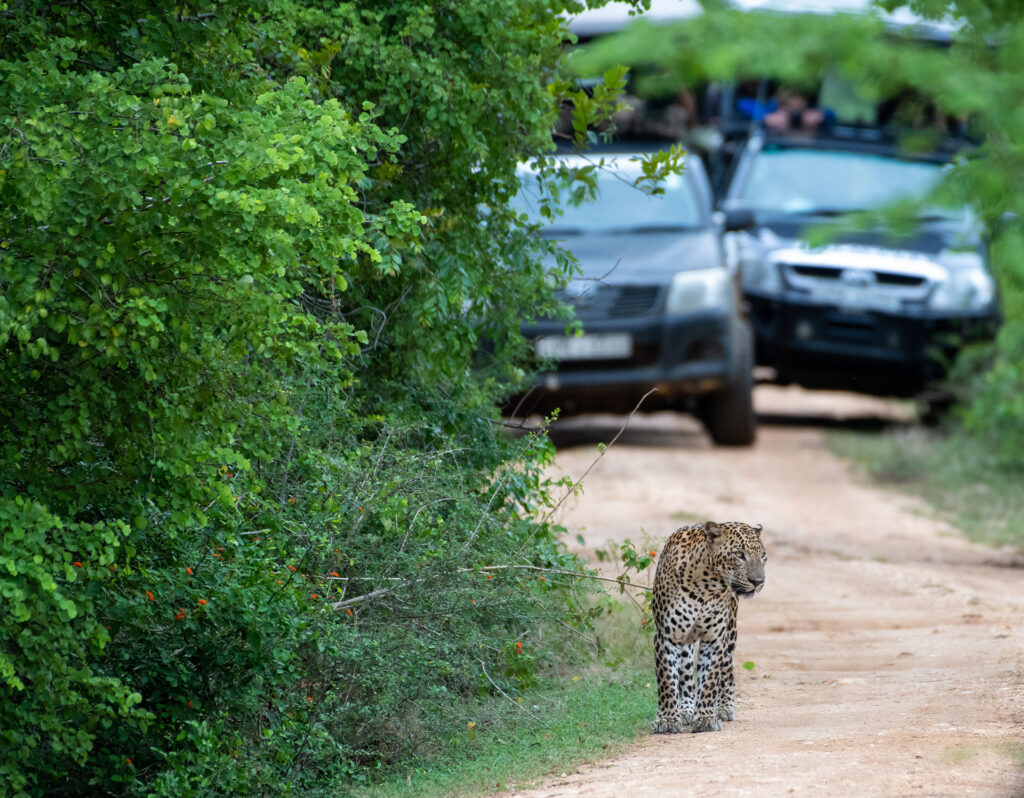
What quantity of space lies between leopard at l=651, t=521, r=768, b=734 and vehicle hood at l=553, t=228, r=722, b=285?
7.62m

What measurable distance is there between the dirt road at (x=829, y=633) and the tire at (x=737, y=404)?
0.26 meters

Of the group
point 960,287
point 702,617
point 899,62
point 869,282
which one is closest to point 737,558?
point 702,617

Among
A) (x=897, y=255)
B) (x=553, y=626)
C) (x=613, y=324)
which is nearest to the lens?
(x=553, y=626)

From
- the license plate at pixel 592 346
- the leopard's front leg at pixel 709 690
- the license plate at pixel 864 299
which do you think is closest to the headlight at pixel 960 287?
the license plate at pixel 864 299

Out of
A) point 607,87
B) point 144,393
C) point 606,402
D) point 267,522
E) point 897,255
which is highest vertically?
point 607,87

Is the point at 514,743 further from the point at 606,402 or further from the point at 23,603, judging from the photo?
the point at 606,402

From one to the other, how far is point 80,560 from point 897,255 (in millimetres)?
11372

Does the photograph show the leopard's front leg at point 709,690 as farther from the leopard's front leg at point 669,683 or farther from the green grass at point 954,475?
the green grass at point 954,475

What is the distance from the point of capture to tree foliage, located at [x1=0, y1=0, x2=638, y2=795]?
5.21 metres

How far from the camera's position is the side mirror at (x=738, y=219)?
49.1 feet

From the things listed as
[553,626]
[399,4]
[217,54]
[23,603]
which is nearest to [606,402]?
[553,626]

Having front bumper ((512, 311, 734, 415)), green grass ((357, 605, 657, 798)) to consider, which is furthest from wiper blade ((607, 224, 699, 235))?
green grass ((357, 605, 657, 798))

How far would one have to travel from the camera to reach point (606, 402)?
1481 centimetres

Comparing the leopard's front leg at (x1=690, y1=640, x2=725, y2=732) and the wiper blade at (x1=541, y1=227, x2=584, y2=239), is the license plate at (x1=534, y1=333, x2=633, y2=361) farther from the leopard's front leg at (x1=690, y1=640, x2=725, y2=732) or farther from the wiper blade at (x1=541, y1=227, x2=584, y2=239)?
the leopard's front leg at (x1=690, y1=640, x2=725, y2=732)
